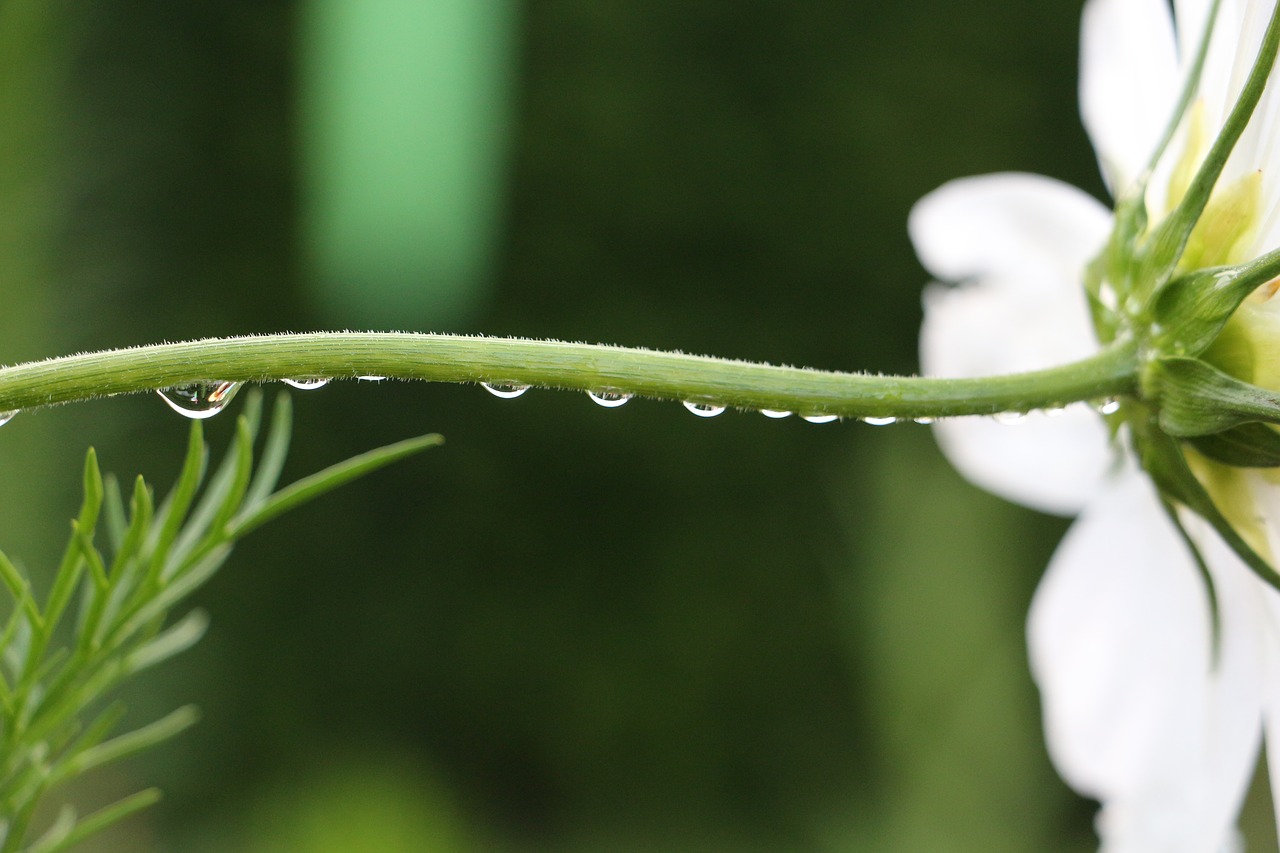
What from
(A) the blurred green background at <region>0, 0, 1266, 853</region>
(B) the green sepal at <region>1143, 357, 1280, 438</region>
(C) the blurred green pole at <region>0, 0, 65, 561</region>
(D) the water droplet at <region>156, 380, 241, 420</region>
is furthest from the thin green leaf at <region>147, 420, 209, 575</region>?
(A) the blurred green background at <region>0, 0, 1266, 853</region>

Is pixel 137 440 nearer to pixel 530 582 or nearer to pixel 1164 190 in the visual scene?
Result: pixel 530 582

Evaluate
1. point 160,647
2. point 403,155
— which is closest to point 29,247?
point 403,155

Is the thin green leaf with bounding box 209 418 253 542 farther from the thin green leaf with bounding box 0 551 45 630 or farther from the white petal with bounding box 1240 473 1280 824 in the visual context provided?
the white petal with bounding box 1240 473 1280 824

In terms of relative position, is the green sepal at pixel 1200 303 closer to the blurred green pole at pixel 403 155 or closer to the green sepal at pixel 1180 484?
the green sepal at pixel 1180 484

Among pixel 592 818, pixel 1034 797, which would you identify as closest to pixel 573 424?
pixel 592 818

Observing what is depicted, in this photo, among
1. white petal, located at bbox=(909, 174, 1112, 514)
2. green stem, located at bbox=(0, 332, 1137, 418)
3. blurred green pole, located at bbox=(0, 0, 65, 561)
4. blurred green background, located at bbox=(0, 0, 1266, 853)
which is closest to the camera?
green stem, located at bbox=(0, 332, 1137, 418)

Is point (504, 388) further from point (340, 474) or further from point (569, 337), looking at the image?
point (569, 337)
